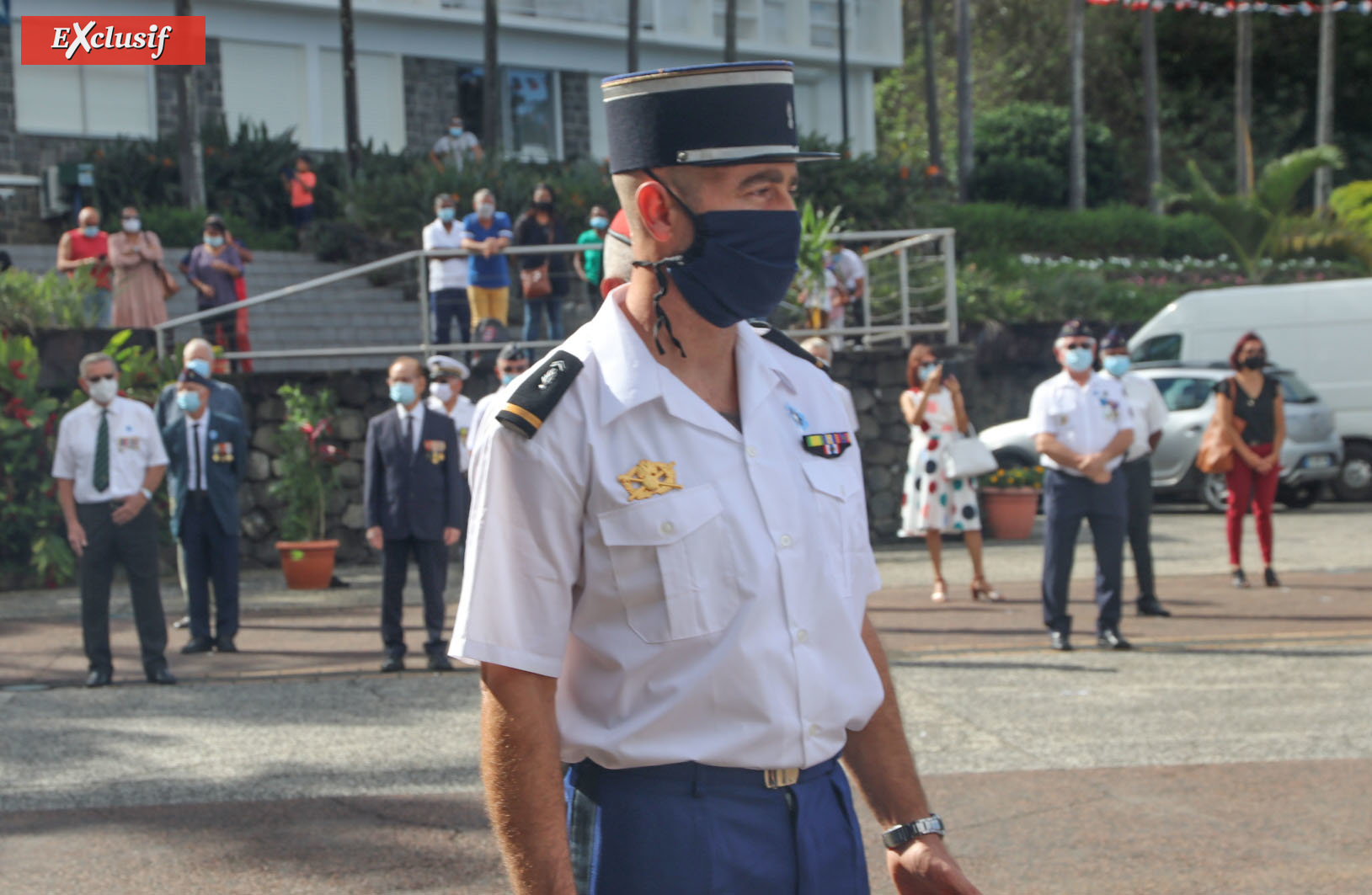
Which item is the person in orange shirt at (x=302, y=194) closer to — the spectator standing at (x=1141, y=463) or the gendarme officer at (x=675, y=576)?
the spectator standing at (x=1141, y=463)

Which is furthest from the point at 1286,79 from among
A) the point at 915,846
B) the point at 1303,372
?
the point at 915,846

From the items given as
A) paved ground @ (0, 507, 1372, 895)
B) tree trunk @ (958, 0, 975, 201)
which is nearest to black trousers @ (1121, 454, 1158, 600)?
paved ground @ (0, 507, 1372, 895)

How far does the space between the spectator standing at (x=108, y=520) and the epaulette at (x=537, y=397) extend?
7.40 meters

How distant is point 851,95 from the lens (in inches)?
1497

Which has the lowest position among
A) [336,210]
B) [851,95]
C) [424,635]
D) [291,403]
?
[424,635]

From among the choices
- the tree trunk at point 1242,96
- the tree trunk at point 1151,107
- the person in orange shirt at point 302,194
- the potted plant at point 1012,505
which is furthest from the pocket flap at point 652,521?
the tree trunk at point 1151,107

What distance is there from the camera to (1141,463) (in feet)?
36.2

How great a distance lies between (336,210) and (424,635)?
1671cm

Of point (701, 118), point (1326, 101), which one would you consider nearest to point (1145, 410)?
point (701, 118)

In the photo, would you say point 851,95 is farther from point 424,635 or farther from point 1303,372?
point 424,635

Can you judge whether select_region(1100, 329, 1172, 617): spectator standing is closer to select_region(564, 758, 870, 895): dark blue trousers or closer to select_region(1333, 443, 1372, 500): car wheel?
select_region(564, 758, 870, 895): dark blue trousers

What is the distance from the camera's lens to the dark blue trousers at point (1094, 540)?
9438mm

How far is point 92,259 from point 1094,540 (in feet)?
37.4

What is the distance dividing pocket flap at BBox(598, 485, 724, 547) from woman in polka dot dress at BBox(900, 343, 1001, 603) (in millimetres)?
9695
